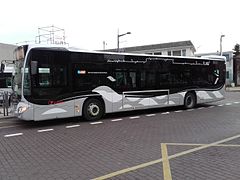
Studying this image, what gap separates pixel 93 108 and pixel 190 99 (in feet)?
22.1

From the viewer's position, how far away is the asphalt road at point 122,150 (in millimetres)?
5430

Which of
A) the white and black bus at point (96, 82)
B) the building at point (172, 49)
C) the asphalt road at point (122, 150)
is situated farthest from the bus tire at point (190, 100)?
the building at point (172, 49)

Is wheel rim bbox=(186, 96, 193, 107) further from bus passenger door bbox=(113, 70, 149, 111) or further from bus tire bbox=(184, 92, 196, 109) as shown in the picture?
bus passenger door bbox=(113, 70, 149, 111)

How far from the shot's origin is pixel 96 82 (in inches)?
488

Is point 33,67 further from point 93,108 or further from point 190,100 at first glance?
point 190,100

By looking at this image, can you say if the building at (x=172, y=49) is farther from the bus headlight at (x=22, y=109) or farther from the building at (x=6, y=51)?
the bus headlight at (x=22, y=109)

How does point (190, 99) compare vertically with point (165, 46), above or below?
below

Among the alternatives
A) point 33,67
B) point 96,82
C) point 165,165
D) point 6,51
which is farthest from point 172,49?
point 165,165

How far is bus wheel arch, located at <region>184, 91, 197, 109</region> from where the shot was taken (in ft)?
53.4

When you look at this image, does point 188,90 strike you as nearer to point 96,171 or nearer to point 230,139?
point 230,139

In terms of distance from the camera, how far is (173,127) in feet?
34.1

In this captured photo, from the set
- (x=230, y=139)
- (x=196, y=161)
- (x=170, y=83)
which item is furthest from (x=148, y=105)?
(x=196, y=161)

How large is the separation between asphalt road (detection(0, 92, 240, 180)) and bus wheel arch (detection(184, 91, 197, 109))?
480cm

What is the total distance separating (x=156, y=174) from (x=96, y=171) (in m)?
1.15
